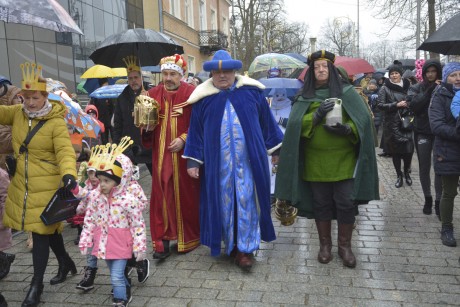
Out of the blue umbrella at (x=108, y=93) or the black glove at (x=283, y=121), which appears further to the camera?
the blue umbrella at (x=108, y=93)

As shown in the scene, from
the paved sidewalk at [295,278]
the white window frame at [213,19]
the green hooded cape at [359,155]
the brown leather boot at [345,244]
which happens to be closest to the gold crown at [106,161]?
the paved sidewalk at [295,278]

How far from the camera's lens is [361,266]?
167 inches

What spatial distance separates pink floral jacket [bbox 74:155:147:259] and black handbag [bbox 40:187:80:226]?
0.37ft

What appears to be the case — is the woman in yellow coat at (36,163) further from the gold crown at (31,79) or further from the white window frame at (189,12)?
the white window frame at (189,12)

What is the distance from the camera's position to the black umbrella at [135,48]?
557 centimetres

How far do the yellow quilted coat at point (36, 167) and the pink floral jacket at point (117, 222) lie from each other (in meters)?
0.34

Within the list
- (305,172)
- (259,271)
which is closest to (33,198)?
(259,271)

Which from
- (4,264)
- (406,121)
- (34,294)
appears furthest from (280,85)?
(34,294)

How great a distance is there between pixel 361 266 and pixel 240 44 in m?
35.9

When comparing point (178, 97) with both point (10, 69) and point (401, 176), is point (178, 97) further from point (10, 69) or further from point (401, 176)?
point (10, 69)

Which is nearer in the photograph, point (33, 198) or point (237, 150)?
point (33, 198)

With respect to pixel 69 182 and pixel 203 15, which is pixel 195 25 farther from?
pixel 69 182

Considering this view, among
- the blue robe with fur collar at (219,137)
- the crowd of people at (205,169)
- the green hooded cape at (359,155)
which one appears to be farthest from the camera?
the blue robe with fur collar at (219,137)

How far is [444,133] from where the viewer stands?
458 cm
